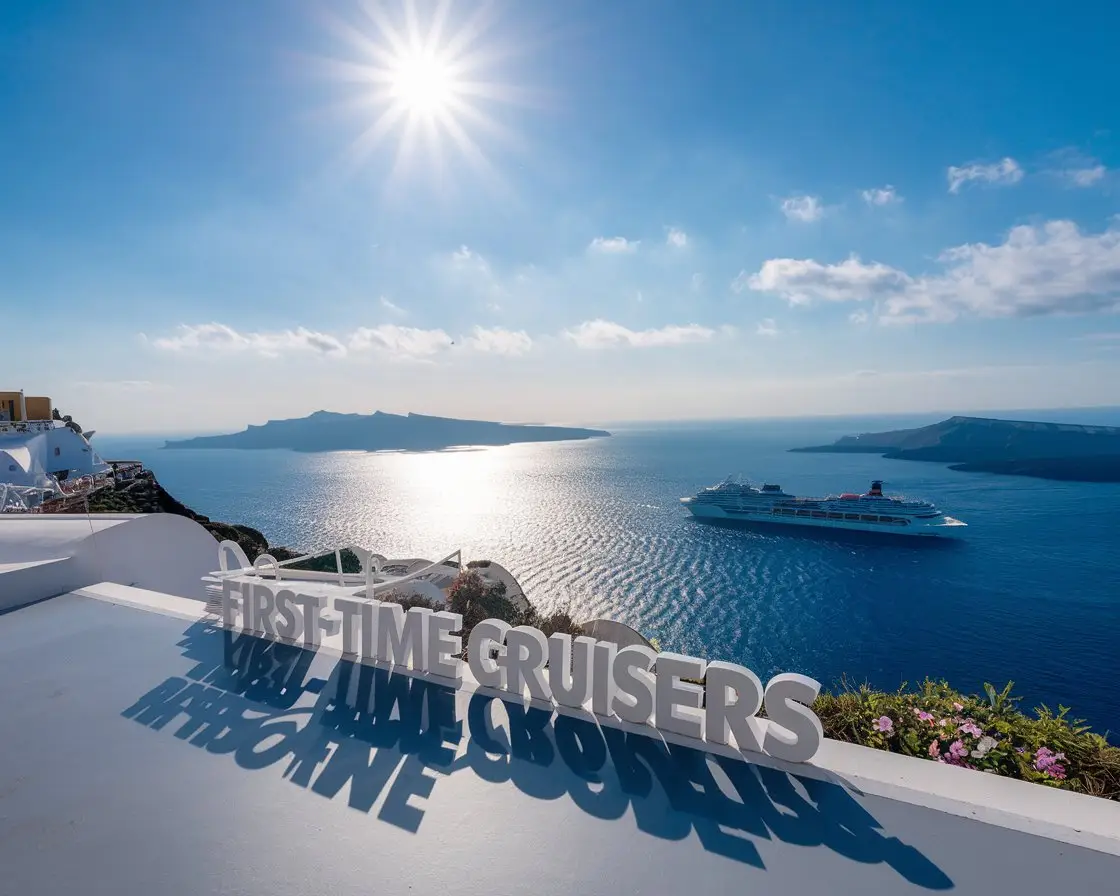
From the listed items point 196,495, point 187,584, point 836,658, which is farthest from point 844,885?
point 196,495

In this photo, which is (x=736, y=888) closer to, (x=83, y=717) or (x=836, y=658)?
(x=83, y=717)

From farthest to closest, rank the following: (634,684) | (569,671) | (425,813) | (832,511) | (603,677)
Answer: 1. (832,511)
2. (569,671)
3. (603,677)
4. (634,684)
5. (425,813)

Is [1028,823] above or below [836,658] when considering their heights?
above

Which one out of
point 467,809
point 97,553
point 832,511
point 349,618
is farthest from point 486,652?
point 832,511

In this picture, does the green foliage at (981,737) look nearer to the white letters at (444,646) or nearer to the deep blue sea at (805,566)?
the white letters at (444,646)

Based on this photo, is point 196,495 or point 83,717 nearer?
point 83,717

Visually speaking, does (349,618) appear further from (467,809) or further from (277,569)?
(467,809)

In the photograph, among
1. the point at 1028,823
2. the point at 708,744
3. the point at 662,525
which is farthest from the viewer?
the point at 662,525
